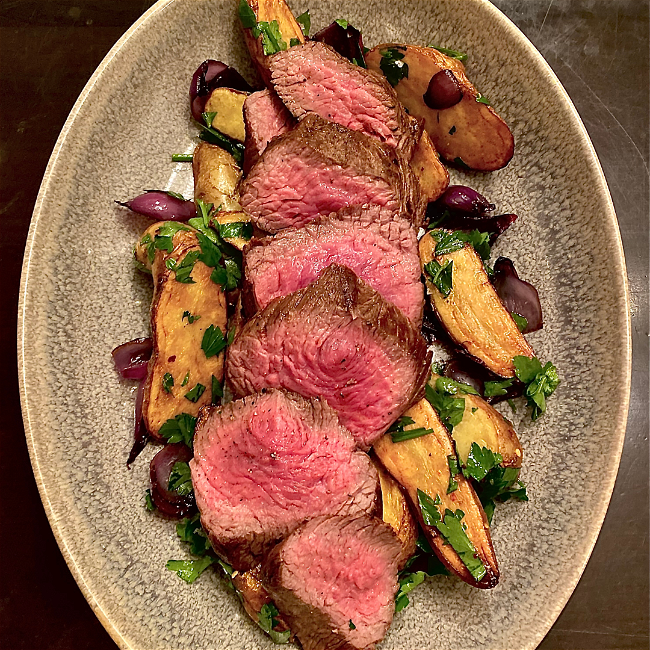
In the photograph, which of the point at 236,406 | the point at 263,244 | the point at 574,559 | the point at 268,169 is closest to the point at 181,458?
the point at 236,406

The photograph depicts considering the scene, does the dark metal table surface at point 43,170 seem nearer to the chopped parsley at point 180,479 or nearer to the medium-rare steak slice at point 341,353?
the chopped parsley at point 180,479

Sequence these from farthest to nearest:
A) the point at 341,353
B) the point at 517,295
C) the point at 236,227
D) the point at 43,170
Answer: the point at 43,170 → the point at 517,295 → the point at 236,227 → the point at 341,353

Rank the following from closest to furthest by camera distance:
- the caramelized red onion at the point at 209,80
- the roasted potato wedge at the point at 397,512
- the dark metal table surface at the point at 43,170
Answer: the roasted potato wedge at the point at 397,512 → the caramelized red onion at the point at 209,80 → the dark metal table surface at the point at 43,170

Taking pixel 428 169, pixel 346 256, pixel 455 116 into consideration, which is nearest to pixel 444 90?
pixel 455 116

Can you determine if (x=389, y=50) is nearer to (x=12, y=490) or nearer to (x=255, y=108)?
(x=255, y=108)

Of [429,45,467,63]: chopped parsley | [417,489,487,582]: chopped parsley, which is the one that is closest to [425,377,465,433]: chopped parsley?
[417,489,487,582]: chopped parsley

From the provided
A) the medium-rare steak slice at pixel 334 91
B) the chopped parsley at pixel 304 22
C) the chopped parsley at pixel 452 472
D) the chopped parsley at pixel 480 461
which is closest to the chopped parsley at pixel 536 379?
the chopped parsley at pixel 480 461

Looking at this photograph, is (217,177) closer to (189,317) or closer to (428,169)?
(189,317)

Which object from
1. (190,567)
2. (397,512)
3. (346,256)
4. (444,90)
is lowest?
(190,567)
